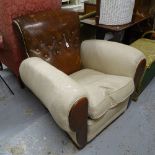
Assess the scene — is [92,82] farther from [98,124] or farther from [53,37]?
[53,37]

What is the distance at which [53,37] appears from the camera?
1517 millimetres

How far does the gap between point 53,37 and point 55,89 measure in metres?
0.62

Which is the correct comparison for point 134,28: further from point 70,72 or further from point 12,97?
point 12,97

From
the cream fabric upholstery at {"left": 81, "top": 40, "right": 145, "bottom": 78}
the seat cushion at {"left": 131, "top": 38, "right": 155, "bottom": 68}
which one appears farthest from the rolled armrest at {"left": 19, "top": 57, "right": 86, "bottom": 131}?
the seat cushion at {"left": 131, "top": 38, "right": 155, "bottom": 68}

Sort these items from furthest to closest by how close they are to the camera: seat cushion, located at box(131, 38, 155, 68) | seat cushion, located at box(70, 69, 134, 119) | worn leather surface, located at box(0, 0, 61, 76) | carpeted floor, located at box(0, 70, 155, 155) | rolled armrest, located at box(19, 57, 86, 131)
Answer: seat cushion, located at box(131, 38, 155, 68), worn leather surface, located at box(0, 0, 61, 76), carpeted floor, located at box(0, 70, 155, 155), seat cushion, located at box(70, 69, 134, 119), rolled armrest, located at box(19, 57, 86, 131)

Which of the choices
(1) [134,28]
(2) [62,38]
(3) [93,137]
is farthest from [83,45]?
(1) [134,28]

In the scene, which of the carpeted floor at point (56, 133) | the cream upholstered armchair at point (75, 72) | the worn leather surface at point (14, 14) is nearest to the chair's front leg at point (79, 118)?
the cream upholstered armchair at point (75, 72)

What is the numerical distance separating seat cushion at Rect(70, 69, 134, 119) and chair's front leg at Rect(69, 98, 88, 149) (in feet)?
0.26

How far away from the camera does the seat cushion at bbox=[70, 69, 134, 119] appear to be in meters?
1.18

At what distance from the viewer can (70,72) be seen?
5.49 ft

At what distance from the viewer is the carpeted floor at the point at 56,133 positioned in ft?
4.39

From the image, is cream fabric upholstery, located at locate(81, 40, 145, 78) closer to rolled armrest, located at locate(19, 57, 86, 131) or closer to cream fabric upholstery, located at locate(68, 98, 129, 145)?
cream fabric upholstery, located at locate(68, 98, 129, 145)

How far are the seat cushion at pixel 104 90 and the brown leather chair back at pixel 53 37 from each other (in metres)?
0.22

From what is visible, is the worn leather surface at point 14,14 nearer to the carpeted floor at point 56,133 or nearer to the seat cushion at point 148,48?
the carpeted floor at point 56,133
